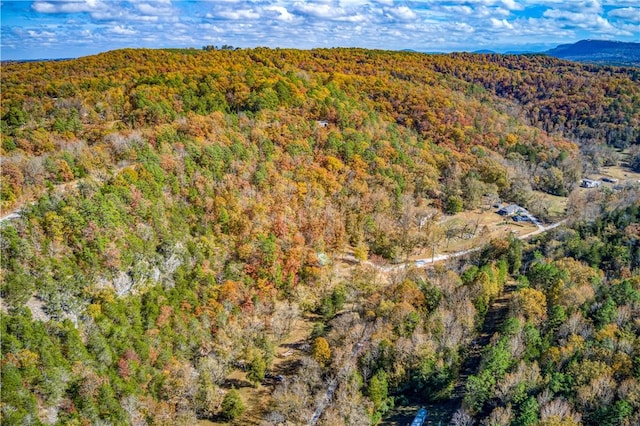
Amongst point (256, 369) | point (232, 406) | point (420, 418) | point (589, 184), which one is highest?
point (589, 184)

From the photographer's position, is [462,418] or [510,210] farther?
[510,210]

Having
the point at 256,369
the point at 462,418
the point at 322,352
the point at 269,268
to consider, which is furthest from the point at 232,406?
the point at 462,418

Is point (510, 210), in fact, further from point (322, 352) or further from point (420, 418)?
point (420, 418)

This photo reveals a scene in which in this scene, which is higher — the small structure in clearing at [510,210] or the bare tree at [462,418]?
the small structure in clearing at [510,210]

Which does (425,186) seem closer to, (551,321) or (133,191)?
(551,321)

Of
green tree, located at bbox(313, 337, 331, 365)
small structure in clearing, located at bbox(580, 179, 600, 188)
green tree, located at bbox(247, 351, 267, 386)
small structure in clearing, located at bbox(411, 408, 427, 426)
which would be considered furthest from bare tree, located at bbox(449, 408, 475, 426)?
small structure in clearing, located at bbox(580, 179, 600, 188)

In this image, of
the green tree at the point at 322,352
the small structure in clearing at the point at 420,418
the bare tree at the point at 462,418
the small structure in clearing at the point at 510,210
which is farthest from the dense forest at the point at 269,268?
the small structure in clearing at the point at 510,210

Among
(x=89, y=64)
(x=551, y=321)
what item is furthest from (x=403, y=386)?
(x=89, y=64)

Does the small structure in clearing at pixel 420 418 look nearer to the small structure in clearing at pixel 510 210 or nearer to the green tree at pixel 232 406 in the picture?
the green tree at pixel 232 406
